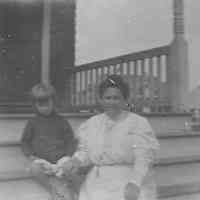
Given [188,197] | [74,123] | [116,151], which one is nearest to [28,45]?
[74,123]

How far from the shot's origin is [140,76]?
4.80 meters

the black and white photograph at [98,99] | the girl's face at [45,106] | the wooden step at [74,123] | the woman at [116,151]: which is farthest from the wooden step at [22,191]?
the woman at [116,151]

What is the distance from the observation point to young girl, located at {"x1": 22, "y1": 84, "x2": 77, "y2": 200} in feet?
8.90

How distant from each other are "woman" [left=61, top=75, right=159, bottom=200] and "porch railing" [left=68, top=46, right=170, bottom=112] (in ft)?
7.08

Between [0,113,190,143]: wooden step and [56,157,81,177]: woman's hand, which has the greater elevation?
[0,113,190,143]: wooden step

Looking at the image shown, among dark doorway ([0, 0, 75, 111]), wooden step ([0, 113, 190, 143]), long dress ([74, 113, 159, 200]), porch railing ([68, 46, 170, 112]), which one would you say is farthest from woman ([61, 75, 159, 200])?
dark doorway ([0, 0, 75, 111])

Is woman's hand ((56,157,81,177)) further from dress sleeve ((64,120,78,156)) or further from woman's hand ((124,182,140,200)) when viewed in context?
woman's hand ((124,182,140,200))

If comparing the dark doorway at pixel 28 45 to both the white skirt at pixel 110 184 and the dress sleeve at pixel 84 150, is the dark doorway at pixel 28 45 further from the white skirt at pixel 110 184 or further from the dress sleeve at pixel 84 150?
the white skirt at pixel 110 184

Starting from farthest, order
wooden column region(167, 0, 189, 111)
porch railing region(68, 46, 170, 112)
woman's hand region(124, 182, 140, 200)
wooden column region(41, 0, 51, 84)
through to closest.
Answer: wooden column region(41, 0, 51, 84) < porch railing region(68, 46, 170, 112) < wooden column region(167, 0, 189, 111) < woman's hand region(124, 182, 140, 200)

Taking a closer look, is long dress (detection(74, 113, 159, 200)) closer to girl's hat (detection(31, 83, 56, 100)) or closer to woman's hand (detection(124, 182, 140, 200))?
woman's hand (detection(124, 182, 140, 200))

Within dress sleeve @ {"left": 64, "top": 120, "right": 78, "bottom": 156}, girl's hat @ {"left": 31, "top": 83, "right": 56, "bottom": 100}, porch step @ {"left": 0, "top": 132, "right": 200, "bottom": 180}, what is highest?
girl's hat @ {"left": 31, "top": 83, "right": 56, "bottom": 100}

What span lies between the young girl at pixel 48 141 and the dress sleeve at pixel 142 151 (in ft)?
1.96

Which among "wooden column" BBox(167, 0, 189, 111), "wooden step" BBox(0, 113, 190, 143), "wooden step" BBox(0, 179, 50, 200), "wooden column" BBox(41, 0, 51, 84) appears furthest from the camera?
"wooden column" BBox(41, 0, 51, 84)

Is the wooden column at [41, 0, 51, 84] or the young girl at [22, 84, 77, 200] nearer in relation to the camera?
the young girl at [22, 84, 77, 200]
